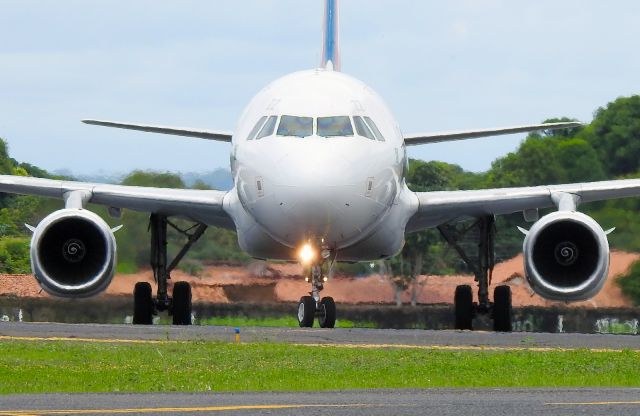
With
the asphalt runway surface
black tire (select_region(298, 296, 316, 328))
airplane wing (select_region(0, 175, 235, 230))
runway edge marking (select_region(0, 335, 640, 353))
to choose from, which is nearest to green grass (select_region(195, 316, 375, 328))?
airplane wing (select_region(0, 175, 235, 230))

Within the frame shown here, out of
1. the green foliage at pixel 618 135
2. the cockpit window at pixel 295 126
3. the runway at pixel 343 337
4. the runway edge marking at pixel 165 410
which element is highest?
the green foliage at pixel 618 135

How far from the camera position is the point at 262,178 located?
26906mm

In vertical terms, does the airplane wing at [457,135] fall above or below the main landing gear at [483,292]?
above

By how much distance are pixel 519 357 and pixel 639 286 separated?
1321cm

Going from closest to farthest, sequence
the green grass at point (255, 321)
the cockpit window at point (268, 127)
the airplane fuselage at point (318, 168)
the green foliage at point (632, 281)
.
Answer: the airplane fuselage at point (318, 168)
the cockpit window at point (268, 127)
the green foliage at point (632, 281)
the green grass at point (255, 321)

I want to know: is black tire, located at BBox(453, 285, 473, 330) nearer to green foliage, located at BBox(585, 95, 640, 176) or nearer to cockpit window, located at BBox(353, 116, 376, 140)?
cockpit window, located at BBox(353, 116, 376, 140)

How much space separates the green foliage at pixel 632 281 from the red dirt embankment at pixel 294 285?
0.10m

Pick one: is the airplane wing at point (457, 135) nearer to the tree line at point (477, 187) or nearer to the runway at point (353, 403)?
the tree line at point (477, 187)

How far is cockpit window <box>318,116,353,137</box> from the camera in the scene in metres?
27.0

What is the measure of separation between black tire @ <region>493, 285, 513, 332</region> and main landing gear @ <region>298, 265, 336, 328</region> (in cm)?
518

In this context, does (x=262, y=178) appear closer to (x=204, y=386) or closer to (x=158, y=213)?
(x=158, y=213)

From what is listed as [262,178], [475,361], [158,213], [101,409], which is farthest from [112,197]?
[101,409]

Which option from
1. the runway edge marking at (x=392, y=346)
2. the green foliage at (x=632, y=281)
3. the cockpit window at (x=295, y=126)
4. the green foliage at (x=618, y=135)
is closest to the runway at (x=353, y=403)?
the runway edge marking at (x=392, y=346)

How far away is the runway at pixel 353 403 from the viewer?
13500 mm
